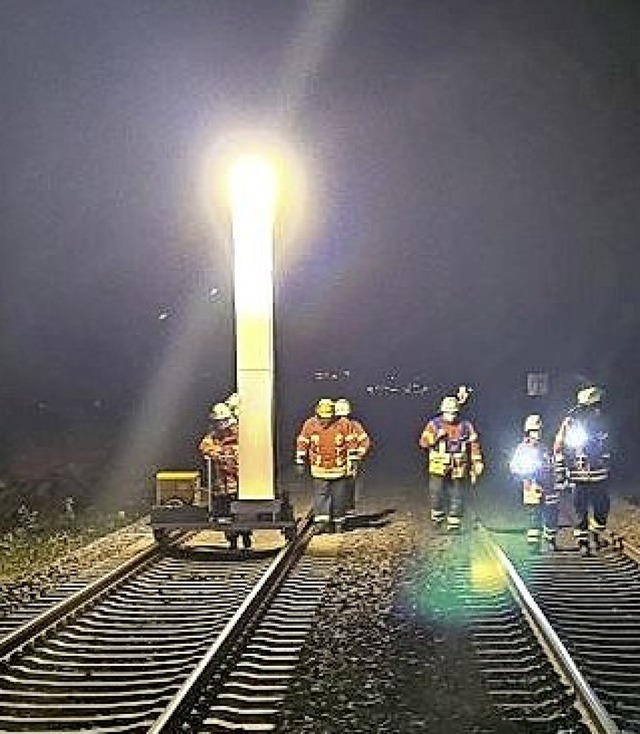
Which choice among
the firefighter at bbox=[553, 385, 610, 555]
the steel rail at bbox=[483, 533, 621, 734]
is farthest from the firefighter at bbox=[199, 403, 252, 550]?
the firefighter at bbox=[553, 385, 610, 555]

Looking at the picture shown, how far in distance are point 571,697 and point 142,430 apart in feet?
102

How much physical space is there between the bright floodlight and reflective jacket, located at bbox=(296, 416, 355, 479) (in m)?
1.18

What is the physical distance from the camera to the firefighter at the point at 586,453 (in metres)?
13.1

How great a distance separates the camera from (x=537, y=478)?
13.8m

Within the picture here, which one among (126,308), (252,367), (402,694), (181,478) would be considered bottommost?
(402,694)

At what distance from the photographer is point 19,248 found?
4041 cm

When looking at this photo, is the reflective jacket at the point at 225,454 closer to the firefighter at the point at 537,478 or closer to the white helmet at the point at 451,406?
the white helmet at the point at 451,406

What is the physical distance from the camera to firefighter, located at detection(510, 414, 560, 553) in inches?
546

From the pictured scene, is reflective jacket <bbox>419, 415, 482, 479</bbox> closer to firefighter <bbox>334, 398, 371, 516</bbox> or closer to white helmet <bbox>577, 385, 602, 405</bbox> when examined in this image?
firefighter <bbox>334, 398, 371, 516</bbox>

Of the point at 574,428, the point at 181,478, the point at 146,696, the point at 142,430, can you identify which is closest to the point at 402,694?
the point at 146,696

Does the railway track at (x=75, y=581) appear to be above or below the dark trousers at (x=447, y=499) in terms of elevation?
below

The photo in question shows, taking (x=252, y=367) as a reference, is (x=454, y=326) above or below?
above

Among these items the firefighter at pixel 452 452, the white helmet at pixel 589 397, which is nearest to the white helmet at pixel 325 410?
the firefighter at pixel 452 452

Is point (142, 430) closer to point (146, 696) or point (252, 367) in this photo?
point (252, 367)
